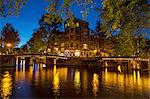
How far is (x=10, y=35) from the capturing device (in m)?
89.4

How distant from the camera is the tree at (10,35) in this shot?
288 feet

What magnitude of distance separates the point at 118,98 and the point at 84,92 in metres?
5.19

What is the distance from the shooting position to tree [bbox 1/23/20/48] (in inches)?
3459

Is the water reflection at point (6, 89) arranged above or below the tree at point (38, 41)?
below

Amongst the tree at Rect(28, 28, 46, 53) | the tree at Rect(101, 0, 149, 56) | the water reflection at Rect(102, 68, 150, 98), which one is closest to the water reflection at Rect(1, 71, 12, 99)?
the water reflection at Rect(102, 68, 150, 98)

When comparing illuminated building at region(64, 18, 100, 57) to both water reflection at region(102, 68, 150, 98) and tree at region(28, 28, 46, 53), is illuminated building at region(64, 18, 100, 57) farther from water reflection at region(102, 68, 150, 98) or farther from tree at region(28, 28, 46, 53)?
water reflection at region(102, 68, 150, 98)

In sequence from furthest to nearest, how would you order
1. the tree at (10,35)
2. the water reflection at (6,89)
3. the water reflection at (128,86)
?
the tree at (10,35) < the water reflection at (128,86) < the water reflection at (6,89)

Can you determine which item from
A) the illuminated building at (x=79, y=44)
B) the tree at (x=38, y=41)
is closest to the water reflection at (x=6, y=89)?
the tree at (x=38, y=41)

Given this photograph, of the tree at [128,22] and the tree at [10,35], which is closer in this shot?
the tree at [128,22]

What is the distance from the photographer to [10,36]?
8925 centimetres

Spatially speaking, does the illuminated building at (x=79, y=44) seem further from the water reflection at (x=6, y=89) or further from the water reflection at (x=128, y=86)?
the water reflection at (x=6, y=89)

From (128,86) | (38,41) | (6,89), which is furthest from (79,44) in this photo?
(6,89)

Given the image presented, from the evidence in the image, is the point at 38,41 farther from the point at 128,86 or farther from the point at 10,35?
the point at 128,86

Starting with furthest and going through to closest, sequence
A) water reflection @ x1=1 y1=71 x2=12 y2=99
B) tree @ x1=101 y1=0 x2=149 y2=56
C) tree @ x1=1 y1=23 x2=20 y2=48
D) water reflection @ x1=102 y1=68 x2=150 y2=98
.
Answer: tree @ x1=1 y1=23 x2=20 y2=48 < water reflection @ x1=102 y1=68 x2=150 y2=98 < water reflection @ x1=1 y1=71 x2=12 y2=99 < tree @ x1=101 y1=0 x2=149 y2=56
